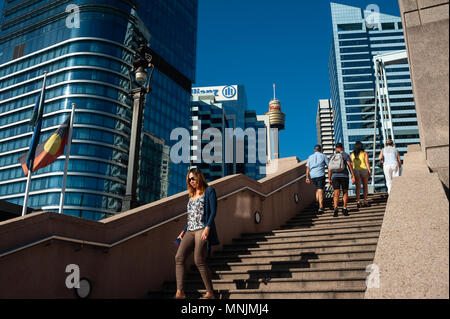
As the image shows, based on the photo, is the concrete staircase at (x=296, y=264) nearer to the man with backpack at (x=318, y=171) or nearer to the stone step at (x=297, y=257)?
the stone step at (x=297, y=257)

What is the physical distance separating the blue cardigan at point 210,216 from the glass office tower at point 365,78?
121 metres

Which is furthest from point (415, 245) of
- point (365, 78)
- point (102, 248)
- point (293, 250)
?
point (365, 78)

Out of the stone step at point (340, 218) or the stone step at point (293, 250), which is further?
the stone step at point (340, 218)

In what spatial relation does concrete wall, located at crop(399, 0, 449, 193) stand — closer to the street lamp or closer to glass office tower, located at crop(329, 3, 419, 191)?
the street lamp

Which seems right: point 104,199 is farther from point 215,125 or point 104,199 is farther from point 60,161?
point 215,125

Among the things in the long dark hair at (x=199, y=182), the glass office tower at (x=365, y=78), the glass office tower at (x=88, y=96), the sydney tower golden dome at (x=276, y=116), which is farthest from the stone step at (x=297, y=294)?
the sydney tower golden dome at (x=276, y=116)

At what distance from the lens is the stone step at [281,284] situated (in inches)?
189

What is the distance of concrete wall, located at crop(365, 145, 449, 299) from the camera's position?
8.36 feet

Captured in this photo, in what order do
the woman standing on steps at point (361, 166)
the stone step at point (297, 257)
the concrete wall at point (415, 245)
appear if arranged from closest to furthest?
the concrete wall at point (415, 245) < the stone step at point (297, 257) < the woman standing on steps at point (361, 166)

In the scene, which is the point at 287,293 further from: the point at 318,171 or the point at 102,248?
the point at 318,171

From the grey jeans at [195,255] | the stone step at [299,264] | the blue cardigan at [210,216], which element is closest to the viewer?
the grey jeans at [195,255]

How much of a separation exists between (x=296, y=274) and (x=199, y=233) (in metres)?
1.62

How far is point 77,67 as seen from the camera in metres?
70.3

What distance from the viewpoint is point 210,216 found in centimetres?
482
